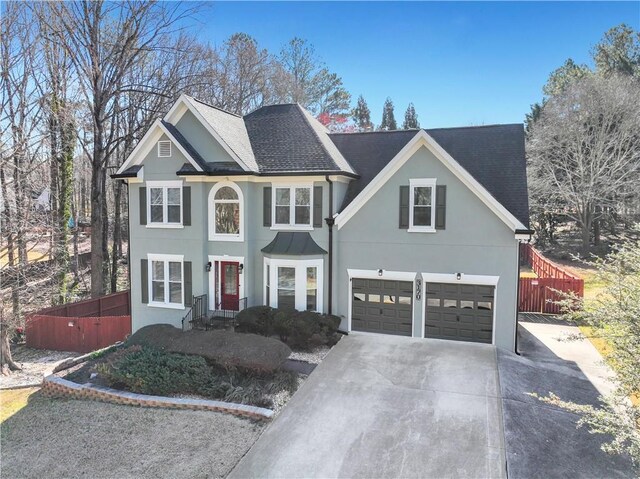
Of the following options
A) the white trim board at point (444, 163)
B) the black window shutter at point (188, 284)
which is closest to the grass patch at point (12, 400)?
the black window shutter at point (188, 284)

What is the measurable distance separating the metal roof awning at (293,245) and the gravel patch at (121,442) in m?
6.06

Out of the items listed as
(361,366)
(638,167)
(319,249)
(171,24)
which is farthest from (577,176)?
(171,24)

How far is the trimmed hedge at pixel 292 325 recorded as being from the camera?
12695 millimetres

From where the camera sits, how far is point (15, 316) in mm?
14039

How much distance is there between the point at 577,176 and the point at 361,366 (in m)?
27.0

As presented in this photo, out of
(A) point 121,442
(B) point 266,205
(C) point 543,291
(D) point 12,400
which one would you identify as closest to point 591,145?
(C) point 543,291

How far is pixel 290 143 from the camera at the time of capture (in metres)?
15.5

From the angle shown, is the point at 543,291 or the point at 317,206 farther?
the point at 543,291

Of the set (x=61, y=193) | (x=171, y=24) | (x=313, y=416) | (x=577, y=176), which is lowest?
(x=313, y=416)

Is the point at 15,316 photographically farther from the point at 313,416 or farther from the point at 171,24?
the point at 171,24

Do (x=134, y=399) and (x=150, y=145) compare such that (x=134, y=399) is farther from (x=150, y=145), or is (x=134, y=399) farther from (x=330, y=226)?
(x=150, y=145)

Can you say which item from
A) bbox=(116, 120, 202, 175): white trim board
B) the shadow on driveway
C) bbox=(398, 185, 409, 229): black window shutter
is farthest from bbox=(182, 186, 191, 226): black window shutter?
the shadow on driveway

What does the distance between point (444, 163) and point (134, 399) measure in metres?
11.0

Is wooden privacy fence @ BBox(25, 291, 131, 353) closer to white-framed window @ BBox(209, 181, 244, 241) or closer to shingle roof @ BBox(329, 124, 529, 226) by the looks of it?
white-framed window @ BBox(209, 181, 244, 241)
